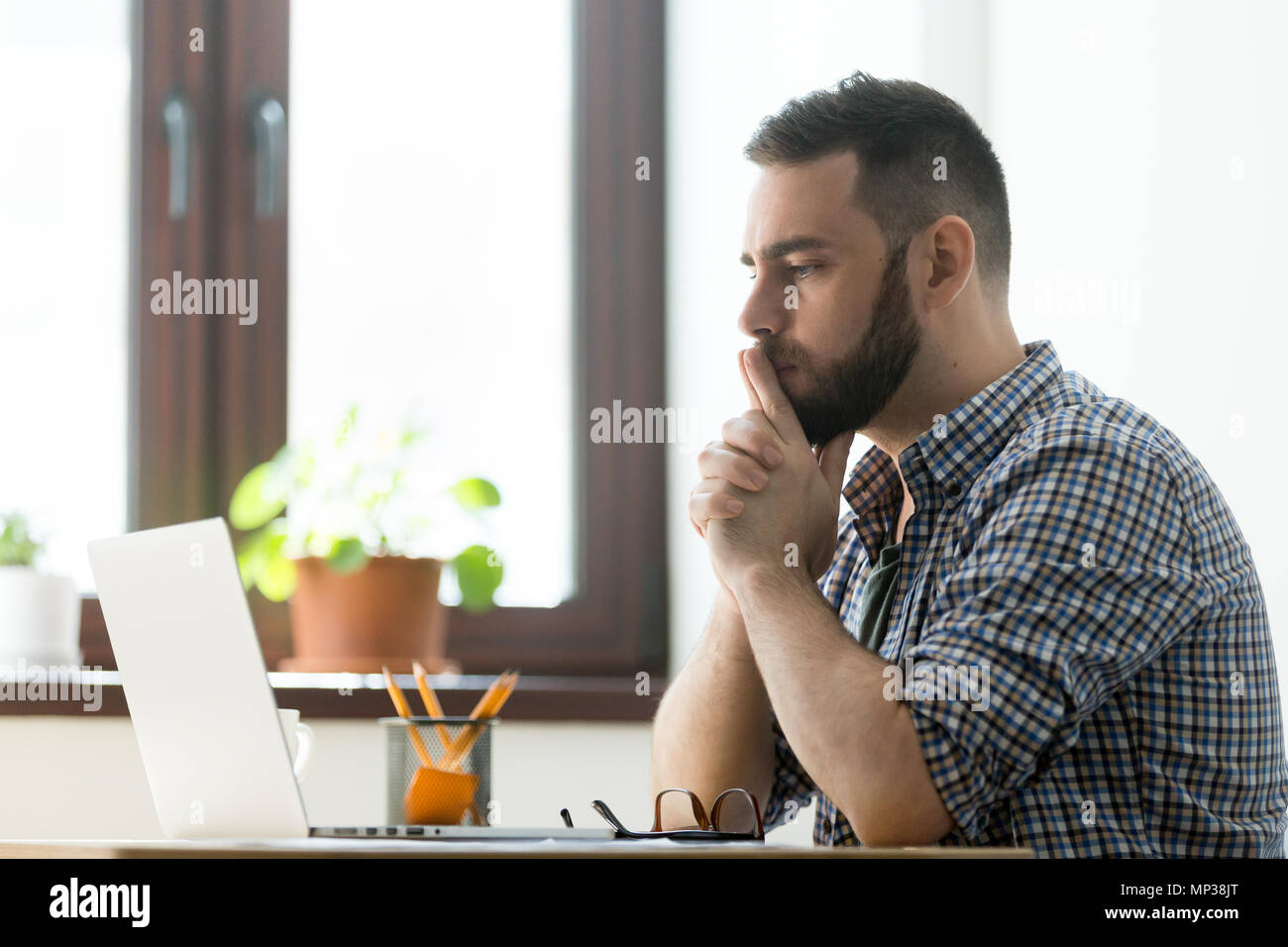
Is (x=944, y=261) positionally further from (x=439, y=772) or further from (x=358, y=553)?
(x=358, y=553)

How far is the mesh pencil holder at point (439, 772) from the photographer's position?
56.1 inches

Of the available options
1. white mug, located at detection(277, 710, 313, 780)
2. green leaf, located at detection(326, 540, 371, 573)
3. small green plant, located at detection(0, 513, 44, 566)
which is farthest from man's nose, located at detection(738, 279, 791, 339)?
small green plant, located at detection(0, 513, 44, 566)

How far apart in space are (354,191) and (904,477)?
4.15 ft

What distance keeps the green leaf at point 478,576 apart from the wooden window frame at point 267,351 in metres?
0.13

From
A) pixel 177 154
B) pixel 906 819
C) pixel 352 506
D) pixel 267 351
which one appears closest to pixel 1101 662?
pixel 906 819

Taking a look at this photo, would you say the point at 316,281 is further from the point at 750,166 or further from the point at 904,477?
the point at 904,477

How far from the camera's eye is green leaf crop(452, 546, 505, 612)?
6.83ft

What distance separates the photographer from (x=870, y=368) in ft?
4.62

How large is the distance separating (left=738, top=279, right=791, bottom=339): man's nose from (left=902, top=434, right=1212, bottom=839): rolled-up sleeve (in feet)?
1.21

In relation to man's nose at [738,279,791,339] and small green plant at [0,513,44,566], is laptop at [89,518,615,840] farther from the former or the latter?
small green plant at [0,513,44,566]

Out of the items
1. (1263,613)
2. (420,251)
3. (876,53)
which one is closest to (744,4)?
(876,53)

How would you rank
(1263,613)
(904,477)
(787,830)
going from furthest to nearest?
(787,830)
(904,477)
(1263,613)

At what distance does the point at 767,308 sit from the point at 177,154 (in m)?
1.18
